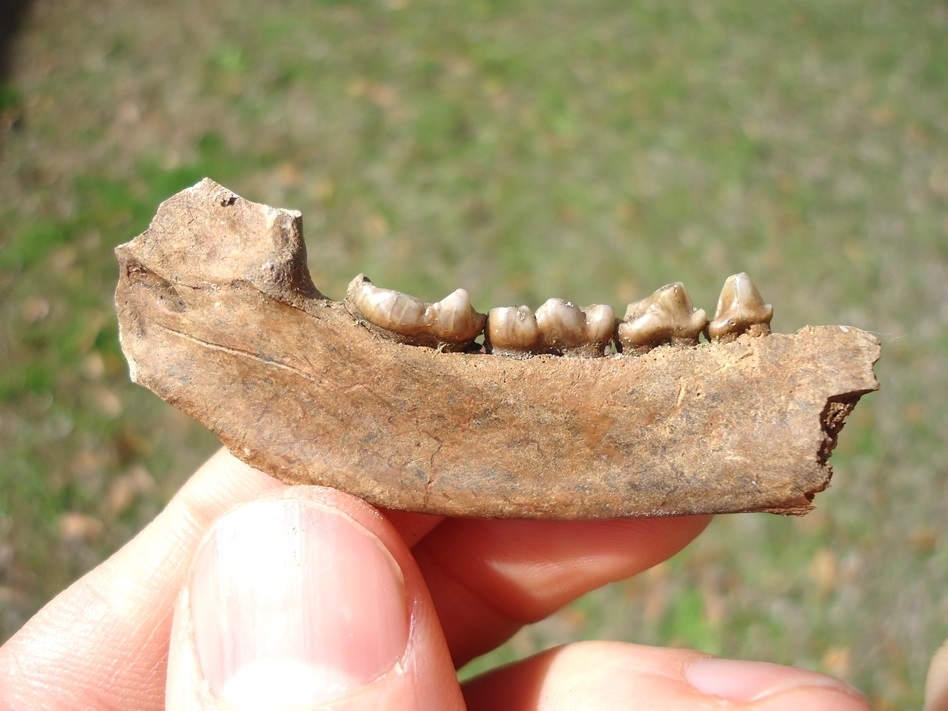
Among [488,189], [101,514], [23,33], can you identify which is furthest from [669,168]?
[23,33]

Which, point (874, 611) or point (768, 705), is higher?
point (768, 705)

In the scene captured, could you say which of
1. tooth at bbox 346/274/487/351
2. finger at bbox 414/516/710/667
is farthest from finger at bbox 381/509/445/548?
tooth at bbox 346/274/487/351

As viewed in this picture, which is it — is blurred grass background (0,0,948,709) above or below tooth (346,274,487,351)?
below

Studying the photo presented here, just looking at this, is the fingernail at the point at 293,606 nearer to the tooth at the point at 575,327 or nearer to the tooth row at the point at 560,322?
the tooth row at the point at 560,322

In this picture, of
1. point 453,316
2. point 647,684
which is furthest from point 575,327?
point 647,684

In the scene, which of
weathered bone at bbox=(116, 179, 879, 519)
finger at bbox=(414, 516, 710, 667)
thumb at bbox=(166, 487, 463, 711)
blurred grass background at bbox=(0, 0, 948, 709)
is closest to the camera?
thumb at bbox=(166, 487, 463, 711)

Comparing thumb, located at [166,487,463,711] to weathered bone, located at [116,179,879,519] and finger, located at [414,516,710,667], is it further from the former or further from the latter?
finger, located at [414,516,710,667]

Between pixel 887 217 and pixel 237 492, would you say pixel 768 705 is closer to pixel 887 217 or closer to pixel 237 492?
pixel 237 492
